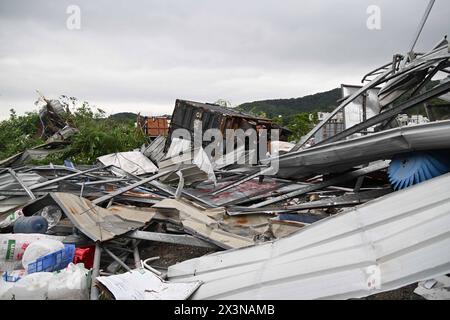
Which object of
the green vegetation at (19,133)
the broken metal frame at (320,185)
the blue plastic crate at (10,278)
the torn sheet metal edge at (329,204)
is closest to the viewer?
the blue plastic crate at (10,278)

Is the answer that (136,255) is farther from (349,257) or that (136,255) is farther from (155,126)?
(155,126)

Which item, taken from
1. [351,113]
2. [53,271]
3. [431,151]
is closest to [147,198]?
[53,271]

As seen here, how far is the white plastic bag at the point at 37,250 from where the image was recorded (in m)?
2.59

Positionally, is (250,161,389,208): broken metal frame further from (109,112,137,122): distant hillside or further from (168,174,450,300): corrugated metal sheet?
(109,112,137,122): distant hillside

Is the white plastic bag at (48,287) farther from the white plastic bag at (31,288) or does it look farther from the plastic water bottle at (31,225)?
the plastic water bottle at (31,225)

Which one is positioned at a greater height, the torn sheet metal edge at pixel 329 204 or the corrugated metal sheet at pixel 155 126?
the corrugated metal sheet at pixel 155 126

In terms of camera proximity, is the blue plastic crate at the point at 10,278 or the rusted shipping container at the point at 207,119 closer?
the blue plastic crate at the point at 10,278

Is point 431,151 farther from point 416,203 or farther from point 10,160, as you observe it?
point 10,160

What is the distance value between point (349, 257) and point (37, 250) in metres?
2.23

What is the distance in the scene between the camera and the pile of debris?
5.79ft

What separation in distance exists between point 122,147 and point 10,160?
11.4 feet

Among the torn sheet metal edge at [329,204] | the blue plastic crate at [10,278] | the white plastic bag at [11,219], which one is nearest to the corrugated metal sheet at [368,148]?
the torn sheet metal edge at [329,204]

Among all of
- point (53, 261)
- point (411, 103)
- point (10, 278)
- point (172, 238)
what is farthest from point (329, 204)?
point (10, 278)

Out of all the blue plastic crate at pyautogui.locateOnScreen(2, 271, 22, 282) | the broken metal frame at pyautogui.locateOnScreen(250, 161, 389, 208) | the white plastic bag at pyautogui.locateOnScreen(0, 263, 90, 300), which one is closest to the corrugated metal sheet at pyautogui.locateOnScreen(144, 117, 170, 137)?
the broken metal frame at pyautogui.locateOnScreen(250, 161, 389, 208)
